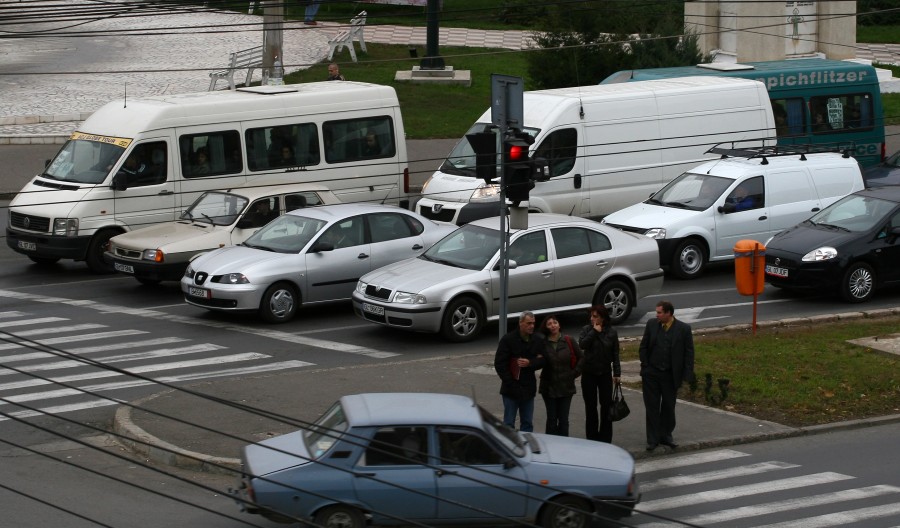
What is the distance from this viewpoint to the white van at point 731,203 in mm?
20875

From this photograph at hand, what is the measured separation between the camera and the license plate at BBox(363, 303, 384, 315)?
17031 millimetres

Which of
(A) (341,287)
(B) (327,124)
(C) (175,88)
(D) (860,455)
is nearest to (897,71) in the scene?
(C) (175,88)

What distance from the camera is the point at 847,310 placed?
19188mm

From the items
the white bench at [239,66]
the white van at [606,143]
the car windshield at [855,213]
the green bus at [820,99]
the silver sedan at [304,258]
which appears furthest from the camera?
the white bench at [239,66]

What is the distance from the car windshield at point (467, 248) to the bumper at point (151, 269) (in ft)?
12.1

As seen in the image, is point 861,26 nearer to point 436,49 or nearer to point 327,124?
point 436,49

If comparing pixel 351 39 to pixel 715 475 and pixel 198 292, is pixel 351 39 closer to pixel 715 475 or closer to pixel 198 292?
pixel 198 292

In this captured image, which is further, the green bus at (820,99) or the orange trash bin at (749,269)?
the green bus at (820,99)

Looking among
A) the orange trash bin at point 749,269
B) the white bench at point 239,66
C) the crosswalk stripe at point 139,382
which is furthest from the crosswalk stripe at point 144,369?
the white bench at point 239,66

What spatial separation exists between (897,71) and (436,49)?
15392 millimetres

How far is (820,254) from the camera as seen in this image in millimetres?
19281

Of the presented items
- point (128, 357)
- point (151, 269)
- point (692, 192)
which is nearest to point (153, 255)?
point (151, 269)

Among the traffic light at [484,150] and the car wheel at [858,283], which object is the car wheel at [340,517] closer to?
the traffic light at [484,150]

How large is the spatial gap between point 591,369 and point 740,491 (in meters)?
1.84
